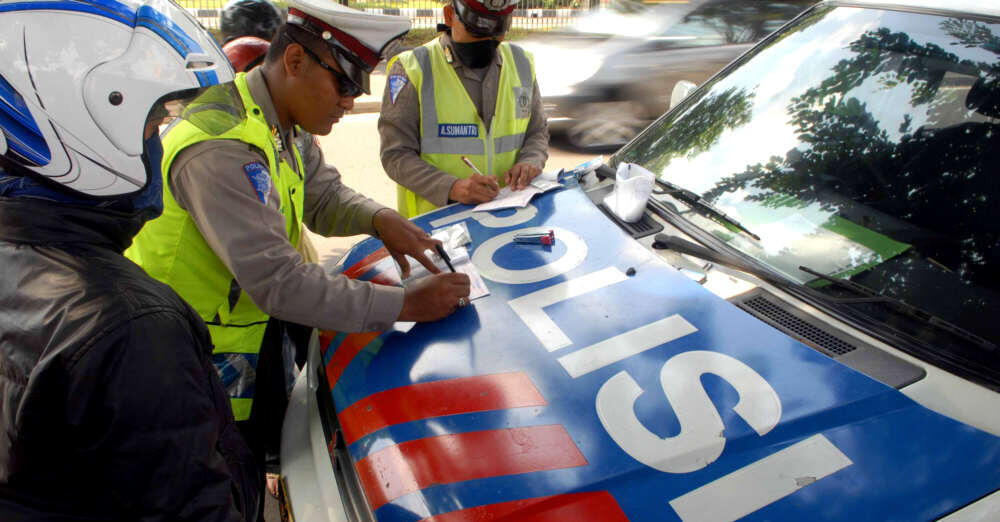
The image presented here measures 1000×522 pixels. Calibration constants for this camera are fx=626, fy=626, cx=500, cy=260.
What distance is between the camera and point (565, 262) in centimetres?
187

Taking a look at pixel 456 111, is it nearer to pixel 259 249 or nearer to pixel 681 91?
pixel 681 91

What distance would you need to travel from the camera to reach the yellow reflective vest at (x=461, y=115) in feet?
8.52

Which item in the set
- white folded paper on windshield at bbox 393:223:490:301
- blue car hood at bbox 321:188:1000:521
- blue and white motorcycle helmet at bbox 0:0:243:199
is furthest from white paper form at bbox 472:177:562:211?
blue and white motorcycle helmet at bbox 0:0:243:199

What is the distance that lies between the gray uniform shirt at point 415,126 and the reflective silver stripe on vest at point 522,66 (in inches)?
3.8

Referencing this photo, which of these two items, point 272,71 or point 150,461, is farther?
point 272,71

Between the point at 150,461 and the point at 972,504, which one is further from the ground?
the point at 150,461

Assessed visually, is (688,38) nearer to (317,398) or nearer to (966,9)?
(966,9)

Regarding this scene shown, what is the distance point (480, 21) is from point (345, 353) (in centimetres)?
147

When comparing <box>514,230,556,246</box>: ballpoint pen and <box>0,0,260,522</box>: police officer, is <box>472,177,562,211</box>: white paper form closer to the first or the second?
<box>514,230,556,246</box>: ballpoint pen

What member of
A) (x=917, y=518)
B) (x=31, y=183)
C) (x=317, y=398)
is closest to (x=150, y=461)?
(x=31, y=183)

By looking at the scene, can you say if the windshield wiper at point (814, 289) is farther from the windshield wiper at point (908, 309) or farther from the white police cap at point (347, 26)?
the white police cap at point (347, 26)

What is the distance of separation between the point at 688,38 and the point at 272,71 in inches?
222

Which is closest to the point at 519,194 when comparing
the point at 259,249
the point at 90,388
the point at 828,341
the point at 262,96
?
the point at 262,96

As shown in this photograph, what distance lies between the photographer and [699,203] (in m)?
2.03
